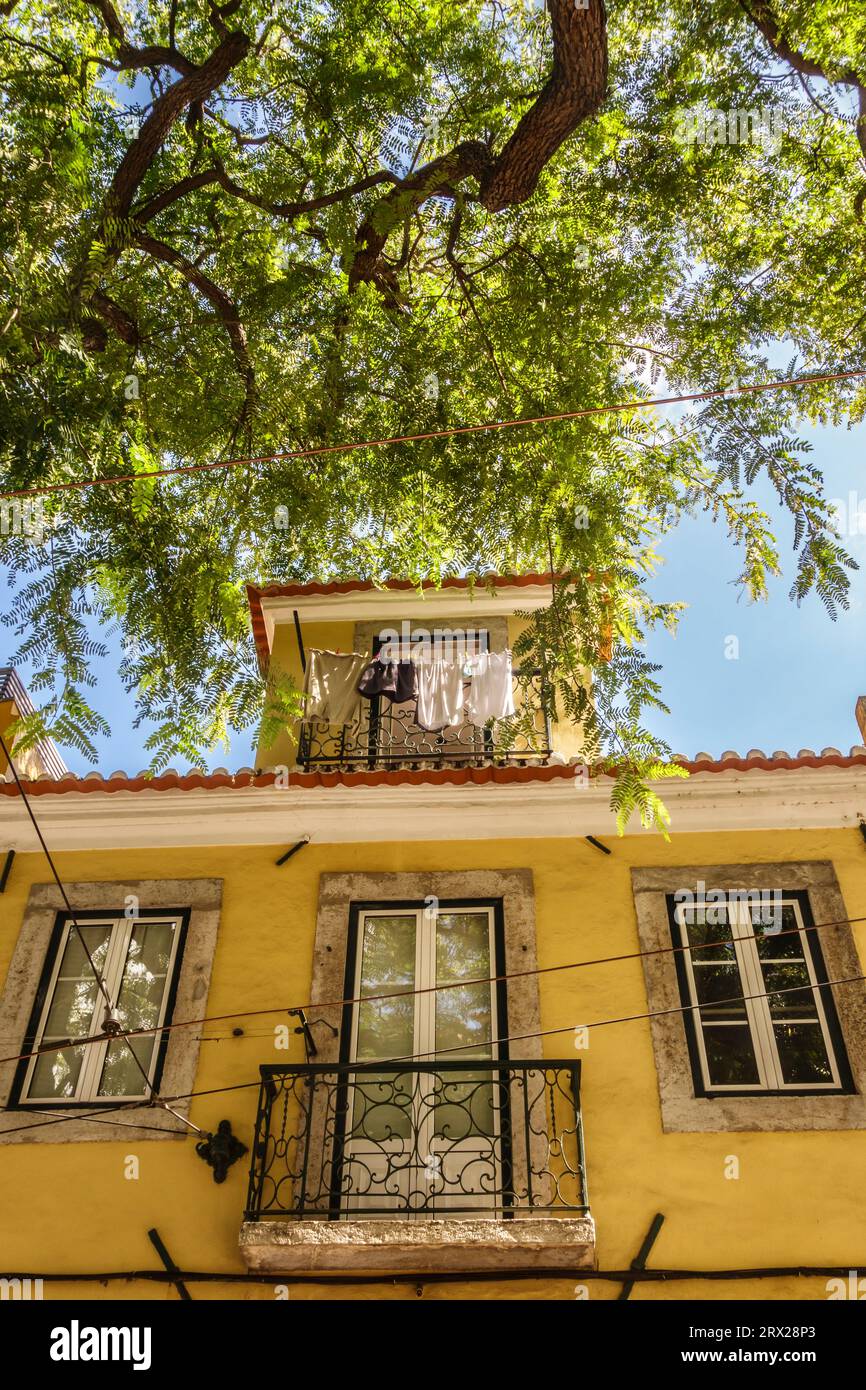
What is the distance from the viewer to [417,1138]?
6.09 m

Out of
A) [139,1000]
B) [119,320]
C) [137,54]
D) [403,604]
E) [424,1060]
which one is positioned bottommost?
[424,1060]

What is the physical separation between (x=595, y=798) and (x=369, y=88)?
523 cm

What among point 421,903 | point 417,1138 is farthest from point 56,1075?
point 421,903

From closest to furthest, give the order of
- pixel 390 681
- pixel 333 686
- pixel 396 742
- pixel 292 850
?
pixel 292 850 → pixel 396 742 → pixel 390 681 → pixel 333 686

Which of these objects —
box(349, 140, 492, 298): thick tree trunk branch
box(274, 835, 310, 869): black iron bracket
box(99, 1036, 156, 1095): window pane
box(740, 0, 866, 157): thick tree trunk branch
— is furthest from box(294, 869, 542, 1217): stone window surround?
box(740, 0, 866, 157): thick tree trunk branch

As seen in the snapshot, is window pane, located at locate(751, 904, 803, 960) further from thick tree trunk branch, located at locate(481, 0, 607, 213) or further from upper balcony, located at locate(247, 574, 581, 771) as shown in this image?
thick tree trunk branch, located at locate(481, 0, 607, 213)

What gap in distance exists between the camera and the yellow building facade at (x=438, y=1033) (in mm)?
5609

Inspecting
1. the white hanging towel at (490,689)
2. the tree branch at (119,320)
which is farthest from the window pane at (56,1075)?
the tree branch at (119,320)

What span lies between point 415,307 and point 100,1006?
19.7 feet

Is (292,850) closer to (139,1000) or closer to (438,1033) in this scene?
(139,1000)

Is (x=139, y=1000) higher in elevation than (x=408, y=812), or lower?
lower

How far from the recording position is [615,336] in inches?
296

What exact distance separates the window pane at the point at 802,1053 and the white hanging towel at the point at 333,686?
441cm

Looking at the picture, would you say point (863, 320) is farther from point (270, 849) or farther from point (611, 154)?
point (270, 849)
